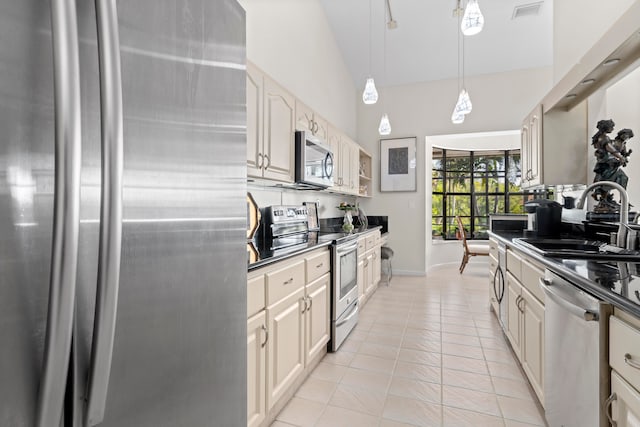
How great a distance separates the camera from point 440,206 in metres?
6.45

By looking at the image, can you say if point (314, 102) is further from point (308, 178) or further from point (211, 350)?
point (211, 350)

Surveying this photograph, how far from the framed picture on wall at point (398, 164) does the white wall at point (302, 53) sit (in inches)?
29.5

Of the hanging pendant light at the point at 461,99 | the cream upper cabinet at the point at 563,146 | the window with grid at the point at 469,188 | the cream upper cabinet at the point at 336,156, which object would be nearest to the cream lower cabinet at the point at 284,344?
the cream upper cabinet at the point at 336,156

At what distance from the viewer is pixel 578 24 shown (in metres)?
3.04

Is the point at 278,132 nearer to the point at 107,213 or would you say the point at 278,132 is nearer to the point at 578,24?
the point at 107,213

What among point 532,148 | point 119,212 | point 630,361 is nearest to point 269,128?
point 119,212

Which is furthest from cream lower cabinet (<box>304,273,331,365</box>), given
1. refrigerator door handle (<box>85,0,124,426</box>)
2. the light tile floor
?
refrigerator door handle (<box>85,0,124,426</box>)

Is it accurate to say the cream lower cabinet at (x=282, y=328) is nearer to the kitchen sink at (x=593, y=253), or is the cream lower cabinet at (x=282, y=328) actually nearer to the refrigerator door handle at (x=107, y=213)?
the refrigerator door handle at (x=107, y=213)

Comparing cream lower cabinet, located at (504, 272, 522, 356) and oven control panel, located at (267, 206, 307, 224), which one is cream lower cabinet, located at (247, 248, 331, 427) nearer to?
oven control panel, located at (267, 206, 307, 224)

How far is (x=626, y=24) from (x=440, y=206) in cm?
495

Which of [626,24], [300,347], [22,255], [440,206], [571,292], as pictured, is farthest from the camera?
[440,206]

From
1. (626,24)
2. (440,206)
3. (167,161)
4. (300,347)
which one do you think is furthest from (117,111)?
(440,206)

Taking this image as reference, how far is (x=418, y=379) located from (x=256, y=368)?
1.20 m

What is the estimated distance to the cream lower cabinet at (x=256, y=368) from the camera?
55.8 inches
